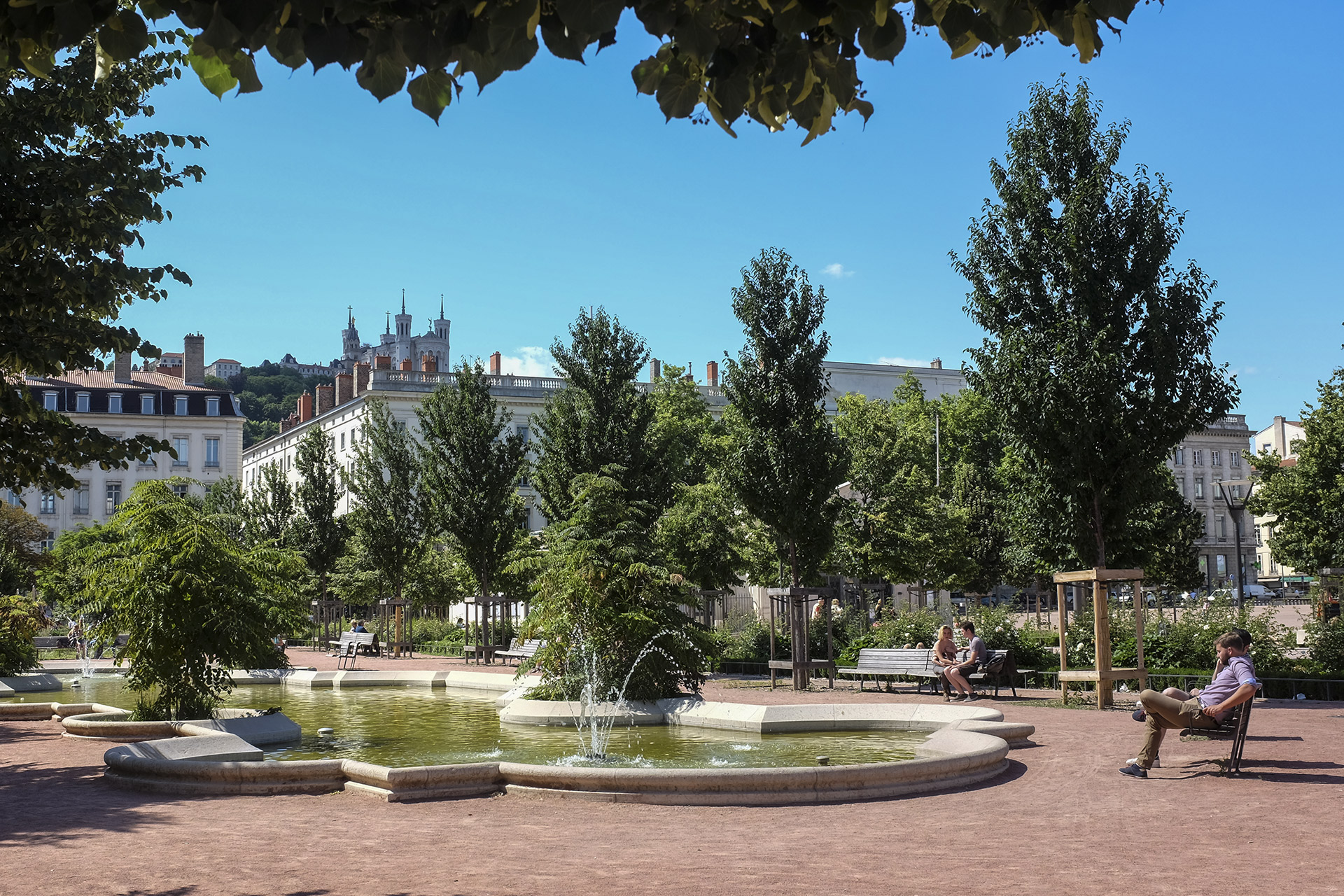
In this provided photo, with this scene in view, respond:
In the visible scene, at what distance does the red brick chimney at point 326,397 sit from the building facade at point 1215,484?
2929 inches

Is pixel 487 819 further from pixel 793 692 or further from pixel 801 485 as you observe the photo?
pixel 801 485

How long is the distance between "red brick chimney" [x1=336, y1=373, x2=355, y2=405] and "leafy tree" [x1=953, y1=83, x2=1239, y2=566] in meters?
68.1

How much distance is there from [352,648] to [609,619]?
15280mm

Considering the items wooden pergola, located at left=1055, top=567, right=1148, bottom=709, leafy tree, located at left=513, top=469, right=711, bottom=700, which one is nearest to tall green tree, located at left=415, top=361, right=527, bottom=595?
leafy tree, located at left=513, top=469, right=711, bottom=700

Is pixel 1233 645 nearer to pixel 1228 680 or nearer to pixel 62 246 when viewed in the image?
pixel 1228 680

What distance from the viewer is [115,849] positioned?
7473 millimetres

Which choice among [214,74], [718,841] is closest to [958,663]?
[718,841]

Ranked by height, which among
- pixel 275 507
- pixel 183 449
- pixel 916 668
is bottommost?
pixel 916 668

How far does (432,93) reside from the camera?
4090mm

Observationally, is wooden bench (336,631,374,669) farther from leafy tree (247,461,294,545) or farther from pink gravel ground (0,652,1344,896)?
pink gravel ground (0,652,1344,896)

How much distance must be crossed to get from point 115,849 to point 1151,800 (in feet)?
24.2

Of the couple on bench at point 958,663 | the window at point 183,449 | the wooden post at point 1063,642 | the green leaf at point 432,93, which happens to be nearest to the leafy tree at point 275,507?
the couple on bench at point 958,663

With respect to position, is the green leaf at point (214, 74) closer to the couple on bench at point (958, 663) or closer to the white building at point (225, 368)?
the couple on bench at point (958, 663)

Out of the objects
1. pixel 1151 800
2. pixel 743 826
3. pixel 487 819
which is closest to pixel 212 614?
pixel 487 819
